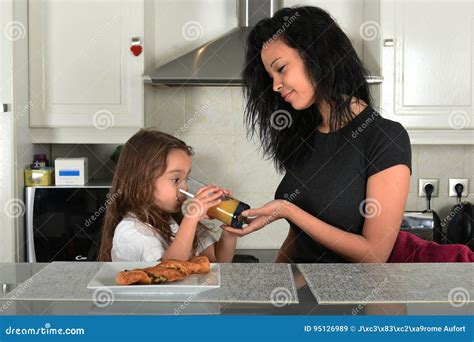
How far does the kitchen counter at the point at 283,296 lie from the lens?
0.93m

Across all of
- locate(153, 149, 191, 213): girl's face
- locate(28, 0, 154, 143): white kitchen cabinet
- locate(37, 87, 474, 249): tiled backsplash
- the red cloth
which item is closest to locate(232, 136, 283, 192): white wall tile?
locate(37, 87, 474, 249): tiled backsplash

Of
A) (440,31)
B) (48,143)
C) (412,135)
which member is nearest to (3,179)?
(48,143)

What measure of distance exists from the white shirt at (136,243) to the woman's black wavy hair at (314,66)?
0.42 m

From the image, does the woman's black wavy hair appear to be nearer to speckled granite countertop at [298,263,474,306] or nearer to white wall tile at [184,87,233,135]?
speckled granite countertop at [298,263,474,306]

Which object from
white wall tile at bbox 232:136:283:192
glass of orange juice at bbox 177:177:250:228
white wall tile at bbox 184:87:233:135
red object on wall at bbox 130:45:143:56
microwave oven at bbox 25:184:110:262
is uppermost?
red object on wall at bbox 130:45:143:56

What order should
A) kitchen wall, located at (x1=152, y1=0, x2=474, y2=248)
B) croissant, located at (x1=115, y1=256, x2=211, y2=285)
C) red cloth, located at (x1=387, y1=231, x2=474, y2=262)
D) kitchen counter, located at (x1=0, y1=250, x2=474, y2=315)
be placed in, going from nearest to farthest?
kitchen counter, located at (x1=0, y1=250, x2=474, y2=315)
croissant, located at (x1=115, y1=256, x2=211, y2=285)
red cloth, located at (x1=387, y1=231, x2=474, y2=262)
kitchen wall, located at (x1=152, y1=0, x2=474, y2=248)

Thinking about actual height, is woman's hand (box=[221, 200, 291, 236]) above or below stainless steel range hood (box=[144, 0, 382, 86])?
below

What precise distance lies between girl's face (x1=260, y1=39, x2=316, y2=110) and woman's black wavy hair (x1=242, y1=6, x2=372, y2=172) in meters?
0.01

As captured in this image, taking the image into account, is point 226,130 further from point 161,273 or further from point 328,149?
point 161,273

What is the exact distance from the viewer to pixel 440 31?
8.69ft

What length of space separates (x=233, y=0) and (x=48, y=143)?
1.04 meters

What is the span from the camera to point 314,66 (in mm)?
1566

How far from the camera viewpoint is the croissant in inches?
40.5

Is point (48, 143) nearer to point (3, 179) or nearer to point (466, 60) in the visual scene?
point (3, 179)
